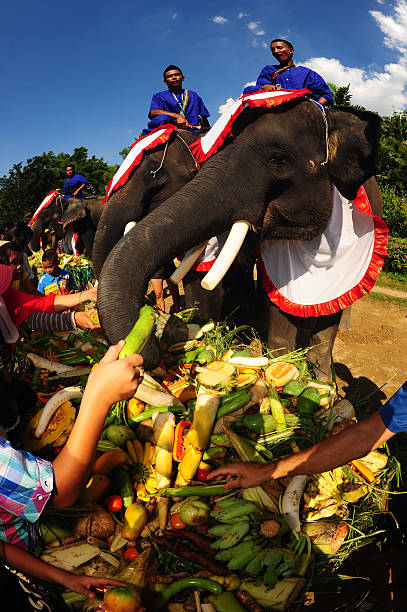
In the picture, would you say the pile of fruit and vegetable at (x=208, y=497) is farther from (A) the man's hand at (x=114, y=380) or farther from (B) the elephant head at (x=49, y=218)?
(B) the elephant head at (x=49, y=218)

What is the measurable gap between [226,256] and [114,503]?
5.82 feet

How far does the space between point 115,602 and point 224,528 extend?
52 centimetres

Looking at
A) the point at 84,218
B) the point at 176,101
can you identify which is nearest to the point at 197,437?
the point at 176,101

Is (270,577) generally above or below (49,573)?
below

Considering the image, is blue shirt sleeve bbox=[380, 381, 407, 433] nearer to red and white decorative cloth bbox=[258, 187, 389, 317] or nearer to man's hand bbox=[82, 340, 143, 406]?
man's hand bbox=[82, 340, 143, 406]

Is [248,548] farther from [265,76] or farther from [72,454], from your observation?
[265,76]

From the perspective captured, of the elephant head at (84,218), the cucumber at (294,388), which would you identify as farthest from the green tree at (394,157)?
the cucumber at (294,388)

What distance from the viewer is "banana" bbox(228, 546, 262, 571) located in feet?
5.12

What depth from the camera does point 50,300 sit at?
2.77m

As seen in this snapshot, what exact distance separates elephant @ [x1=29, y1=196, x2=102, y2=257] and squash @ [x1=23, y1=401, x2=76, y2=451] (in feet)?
21.1

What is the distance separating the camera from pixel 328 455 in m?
1.72

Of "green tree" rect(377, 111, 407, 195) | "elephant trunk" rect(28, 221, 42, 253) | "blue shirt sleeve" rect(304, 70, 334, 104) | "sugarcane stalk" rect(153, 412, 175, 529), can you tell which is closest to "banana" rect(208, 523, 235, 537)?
"sugarcane stalk" rect(153, 412, 175, 529)

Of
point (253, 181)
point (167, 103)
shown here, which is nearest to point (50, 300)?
point (253, 181)

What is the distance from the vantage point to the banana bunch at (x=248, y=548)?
1555 millimetres
